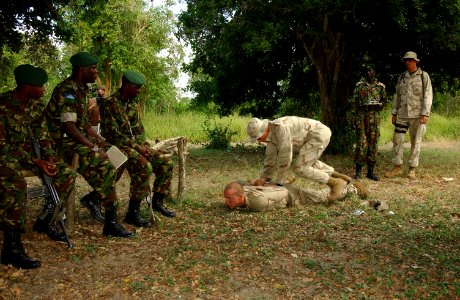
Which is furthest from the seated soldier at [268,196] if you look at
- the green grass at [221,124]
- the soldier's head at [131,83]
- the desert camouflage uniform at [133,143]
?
the green grass at [221,124]

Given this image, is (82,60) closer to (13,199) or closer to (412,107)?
(13,199)

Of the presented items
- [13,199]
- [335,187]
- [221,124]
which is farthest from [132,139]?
[221,124]

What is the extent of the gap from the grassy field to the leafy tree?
173 inches

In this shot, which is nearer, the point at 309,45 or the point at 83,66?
the point at 83,66

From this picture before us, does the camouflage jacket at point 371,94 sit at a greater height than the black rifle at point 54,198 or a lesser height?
greater

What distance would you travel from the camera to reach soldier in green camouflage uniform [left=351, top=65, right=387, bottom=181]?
955 cm

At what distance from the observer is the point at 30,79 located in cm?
486

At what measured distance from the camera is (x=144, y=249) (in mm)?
5316

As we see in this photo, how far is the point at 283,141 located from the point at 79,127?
2.65 m

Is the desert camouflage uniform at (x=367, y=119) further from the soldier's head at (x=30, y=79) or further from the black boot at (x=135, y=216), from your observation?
the soldier's head at (x=30, y=79)

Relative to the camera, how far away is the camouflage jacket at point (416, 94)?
371 inches

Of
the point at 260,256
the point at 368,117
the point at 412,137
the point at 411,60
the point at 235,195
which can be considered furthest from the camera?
the point at 412,137

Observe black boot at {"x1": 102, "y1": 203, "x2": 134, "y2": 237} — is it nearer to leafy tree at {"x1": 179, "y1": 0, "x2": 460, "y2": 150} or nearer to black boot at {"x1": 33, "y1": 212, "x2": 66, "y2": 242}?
black boot at {"x1": 33, "y1": 212, "x2": 66, "y2": 242}

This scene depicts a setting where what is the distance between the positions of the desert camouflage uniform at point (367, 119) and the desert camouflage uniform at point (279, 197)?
252 centimetres
